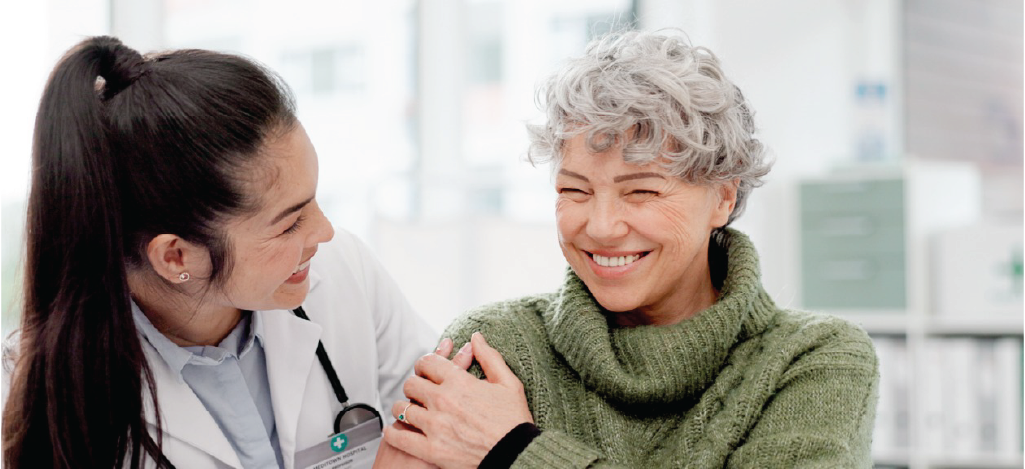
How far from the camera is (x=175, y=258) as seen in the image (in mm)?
1368

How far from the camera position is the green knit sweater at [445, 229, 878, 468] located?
130 centimetres

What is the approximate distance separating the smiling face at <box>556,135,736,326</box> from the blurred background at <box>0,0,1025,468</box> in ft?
4.00

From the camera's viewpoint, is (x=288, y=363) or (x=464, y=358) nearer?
(x=464, y=358)

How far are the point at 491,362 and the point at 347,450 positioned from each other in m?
0.34

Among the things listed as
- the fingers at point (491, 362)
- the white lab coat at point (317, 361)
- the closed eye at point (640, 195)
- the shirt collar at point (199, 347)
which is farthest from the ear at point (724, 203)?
the shirt collar at point (199, 347)

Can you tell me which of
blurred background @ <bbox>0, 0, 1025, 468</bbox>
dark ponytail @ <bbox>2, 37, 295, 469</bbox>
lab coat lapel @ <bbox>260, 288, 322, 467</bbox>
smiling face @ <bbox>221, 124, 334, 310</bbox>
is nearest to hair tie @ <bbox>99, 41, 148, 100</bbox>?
dark ponytail @ <bbox>2, 37, 295, 469</bbox>

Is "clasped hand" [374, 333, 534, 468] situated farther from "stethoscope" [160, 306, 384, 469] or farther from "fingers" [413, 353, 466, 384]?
"stethoscope" [160, 306, 384, 469]

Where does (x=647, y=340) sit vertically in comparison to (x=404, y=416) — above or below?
above

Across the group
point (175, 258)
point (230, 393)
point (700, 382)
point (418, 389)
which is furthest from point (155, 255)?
point (700, 382)

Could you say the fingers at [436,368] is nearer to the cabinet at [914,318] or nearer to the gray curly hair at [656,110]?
the gray curly hair at [656,110]

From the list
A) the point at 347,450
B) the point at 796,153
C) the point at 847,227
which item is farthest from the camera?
the point at 796,153

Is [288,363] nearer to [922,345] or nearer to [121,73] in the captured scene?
[121,73]

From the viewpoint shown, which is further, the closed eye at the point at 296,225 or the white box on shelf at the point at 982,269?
the white box on shelf at the point at 982,269

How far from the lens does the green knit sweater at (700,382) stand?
1.30 meters
